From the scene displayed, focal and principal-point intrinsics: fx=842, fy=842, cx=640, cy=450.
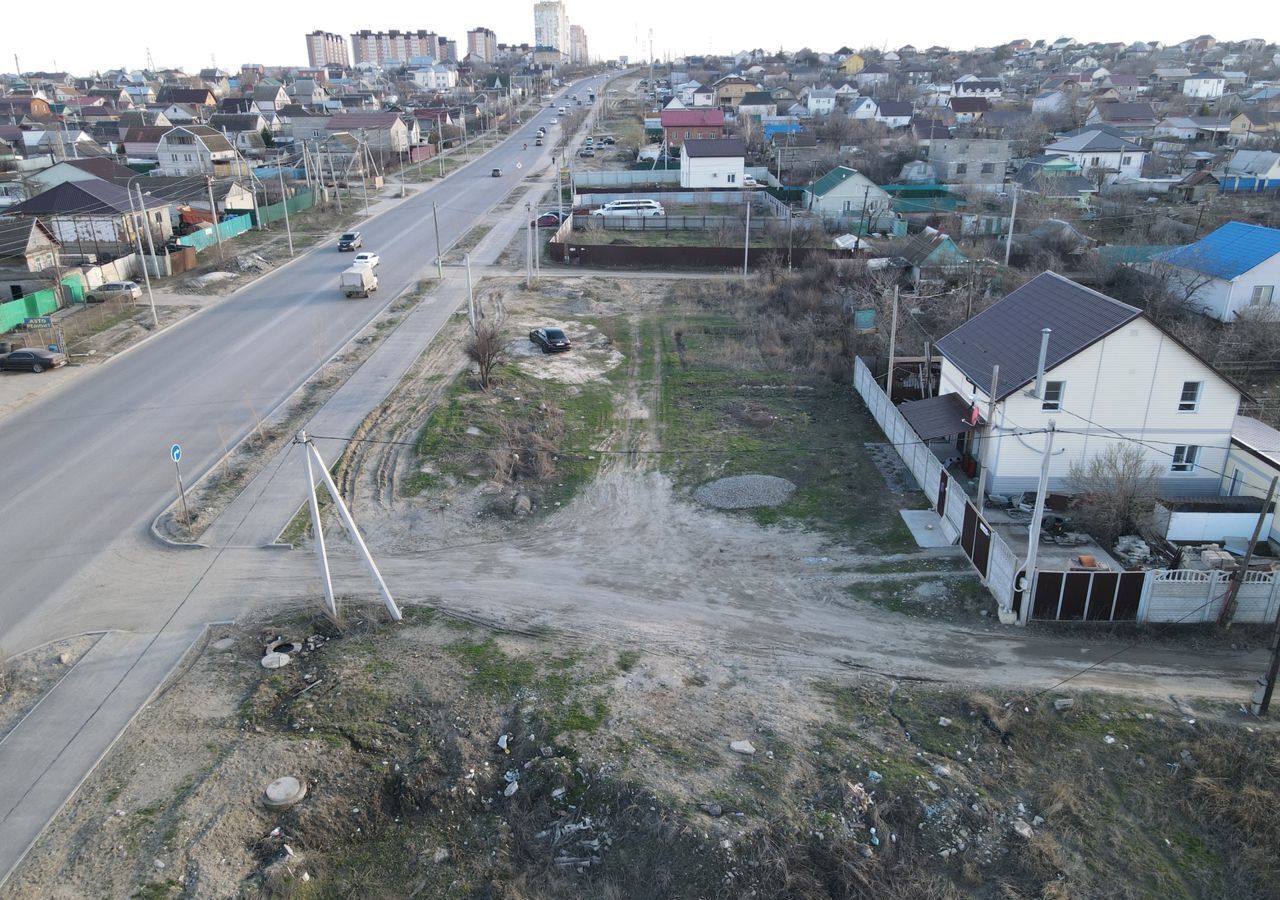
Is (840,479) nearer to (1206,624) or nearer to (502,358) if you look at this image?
(1206,624)

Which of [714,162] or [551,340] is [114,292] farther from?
[714,162]

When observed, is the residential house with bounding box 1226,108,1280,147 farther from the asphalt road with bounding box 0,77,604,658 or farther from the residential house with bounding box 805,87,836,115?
the asphalt road with bounding box 0,77,604,658

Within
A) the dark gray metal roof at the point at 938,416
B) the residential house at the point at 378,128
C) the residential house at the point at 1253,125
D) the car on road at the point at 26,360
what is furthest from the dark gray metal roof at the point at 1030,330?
the residential house at the point at 1253,125

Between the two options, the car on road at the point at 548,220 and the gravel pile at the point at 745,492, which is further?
the car on road at the point at 548,220

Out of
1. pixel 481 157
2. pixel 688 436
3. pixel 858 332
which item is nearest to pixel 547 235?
pixel 858 332

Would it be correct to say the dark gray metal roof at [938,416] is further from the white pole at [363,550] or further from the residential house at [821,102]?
the residential house at [821,102]
